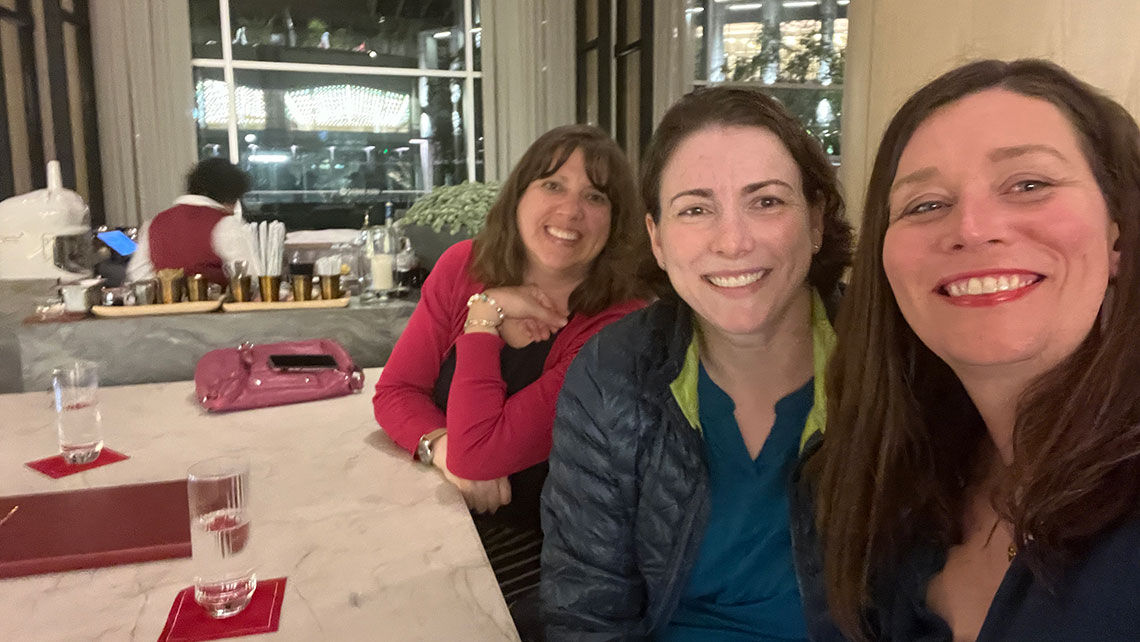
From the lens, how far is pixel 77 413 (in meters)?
1.40

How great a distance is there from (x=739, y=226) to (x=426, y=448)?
751mm

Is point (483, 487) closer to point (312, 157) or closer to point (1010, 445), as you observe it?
point (1010, 445)

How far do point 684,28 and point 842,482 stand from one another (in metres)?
4.99

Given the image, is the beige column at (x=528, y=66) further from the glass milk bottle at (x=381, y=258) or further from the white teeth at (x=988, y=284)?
the white teeth at (x=988, y=284)

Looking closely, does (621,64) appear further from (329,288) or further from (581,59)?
(329,288)

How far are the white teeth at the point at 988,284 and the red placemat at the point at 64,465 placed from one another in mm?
1417

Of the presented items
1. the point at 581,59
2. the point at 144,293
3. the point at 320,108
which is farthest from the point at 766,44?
the point at 144,293

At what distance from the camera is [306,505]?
1237mm

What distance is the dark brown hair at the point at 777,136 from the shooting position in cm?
112

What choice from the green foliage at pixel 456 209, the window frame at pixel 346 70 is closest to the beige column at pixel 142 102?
the window frame at pixel 346 70

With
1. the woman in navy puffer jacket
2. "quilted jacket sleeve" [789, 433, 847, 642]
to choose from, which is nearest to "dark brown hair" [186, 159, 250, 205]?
the woman in navy puffer jacket

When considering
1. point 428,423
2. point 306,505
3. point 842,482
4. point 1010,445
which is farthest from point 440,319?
point 1010,445

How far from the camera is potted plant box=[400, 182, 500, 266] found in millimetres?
2836

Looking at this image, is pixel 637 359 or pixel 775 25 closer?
pixel 637 359
